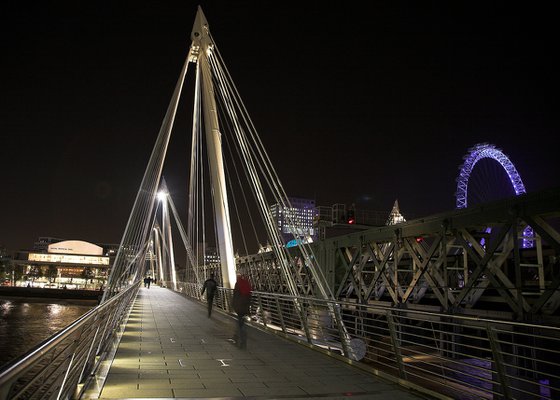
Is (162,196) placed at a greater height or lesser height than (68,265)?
greater

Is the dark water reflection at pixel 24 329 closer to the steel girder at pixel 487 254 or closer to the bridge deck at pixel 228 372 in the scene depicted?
the bridge deck at pixel 228 372

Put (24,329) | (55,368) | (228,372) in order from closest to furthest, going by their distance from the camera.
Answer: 1. (55,368)
2. (228,372)
3. (24,329)

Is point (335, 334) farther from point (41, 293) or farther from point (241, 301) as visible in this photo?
point (41, 293)

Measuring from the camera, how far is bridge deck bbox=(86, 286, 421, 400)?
5.70 meters

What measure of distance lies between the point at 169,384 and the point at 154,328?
23.3 ft

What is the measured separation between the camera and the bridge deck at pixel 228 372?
18.7 feet

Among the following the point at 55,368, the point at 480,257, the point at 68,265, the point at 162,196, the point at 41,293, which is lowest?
the point at 41,293

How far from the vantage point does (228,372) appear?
6.94 m

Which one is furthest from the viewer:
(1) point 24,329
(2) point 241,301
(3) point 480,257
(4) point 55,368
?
(1) point 24,329

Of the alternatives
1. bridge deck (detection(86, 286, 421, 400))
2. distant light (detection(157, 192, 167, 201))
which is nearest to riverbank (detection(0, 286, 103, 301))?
distant light (detection(157, 192, 167, 201))

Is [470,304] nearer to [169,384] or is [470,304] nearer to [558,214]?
[558,214]

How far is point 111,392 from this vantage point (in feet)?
17.7

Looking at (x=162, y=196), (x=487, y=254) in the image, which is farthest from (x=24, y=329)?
(x=162, y=196)

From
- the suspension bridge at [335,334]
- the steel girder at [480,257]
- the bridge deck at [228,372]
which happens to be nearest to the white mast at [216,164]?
the suspension bridge at [335,334]
